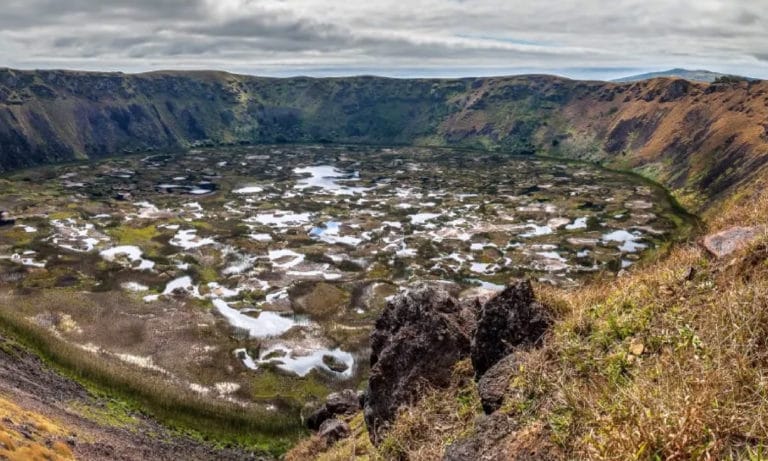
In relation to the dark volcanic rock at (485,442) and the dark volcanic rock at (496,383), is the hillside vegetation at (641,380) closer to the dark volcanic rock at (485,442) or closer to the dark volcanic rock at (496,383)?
the dark volcanic rock at (485,442)

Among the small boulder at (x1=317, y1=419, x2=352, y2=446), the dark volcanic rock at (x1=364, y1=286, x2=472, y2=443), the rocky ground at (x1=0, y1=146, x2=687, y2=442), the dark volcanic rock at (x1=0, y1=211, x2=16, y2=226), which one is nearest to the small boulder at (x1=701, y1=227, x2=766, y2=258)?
the dark volcanic rock at (x1=364, y1=286, x2=472, y2=443)

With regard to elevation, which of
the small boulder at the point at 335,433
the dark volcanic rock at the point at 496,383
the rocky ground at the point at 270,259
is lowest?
the rocky ground at the point at 270,259

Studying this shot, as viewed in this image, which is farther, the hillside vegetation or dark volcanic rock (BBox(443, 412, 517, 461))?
dark volcanic rock (BBox(443, 412, 517, 461))

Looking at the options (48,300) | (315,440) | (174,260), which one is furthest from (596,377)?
(174,260)

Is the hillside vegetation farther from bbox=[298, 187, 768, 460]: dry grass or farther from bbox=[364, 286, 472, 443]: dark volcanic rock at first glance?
bbox=[364, 286, 472, 443]: dark volcanic rock

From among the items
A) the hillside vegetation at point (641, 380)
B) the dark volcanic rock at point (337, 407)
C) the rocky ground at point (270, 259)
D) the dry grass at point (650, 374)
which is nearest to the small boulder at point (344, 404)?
the dark volcanic rock at point (337, 407)

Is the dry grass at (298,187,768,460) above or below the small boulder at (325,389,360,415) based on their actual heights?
above

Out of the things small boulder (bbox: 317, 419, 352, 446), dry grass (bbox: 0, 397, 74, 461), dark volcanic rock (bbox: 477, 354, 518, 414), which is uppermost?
dark volcanic rock (bbox: 477, 354, 518, 414)
